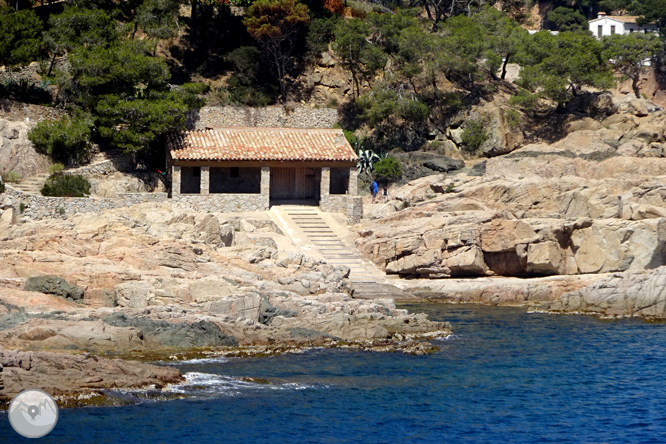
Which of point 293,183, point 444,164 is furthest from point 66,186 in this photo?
point 444,164

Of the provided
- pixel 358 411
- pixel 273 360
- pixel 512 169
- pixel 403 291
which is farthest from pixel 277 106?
pixel 358 411

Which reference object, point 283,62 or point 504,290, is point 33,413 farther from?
point 283,62

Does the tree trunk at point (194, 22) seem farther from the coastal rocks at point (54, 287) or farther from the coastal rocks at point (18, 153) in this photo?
the coastal rocks at point (54, 287)

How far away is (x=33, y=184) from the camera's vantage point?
43.8m

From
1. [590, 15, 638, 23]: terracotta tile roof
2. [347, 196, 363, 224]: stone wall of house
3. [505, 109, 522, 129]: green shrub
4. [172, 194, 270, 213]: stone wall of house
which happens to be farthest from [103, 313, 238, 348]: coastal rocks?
→ [590, 15, 638, 23]: terracotta tile roof

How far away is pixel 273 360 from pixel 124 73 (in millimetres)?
25954

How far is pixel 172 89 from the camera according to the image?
1964 inches

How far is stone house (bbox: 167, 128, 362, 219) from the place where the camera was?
45.7 metres

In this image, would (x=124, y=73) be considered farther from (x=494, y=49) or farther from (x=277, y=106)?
(x=494, y=49)

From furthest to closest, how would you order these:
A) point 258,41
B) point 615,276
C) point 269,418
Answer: point 258,41, point 615,276, point 269,418

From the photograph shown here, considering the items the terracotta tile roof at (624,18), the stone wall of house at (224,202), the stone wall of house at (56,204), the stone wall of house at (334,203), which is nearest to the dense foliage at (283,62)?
the stone wall of house at (224,202)

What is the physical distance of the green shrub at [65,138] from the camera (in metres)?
45.2

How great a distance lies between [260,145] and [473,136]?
12830 mm

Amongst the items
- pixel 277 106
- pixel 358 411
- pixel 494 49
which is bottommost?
pixel 358 411
